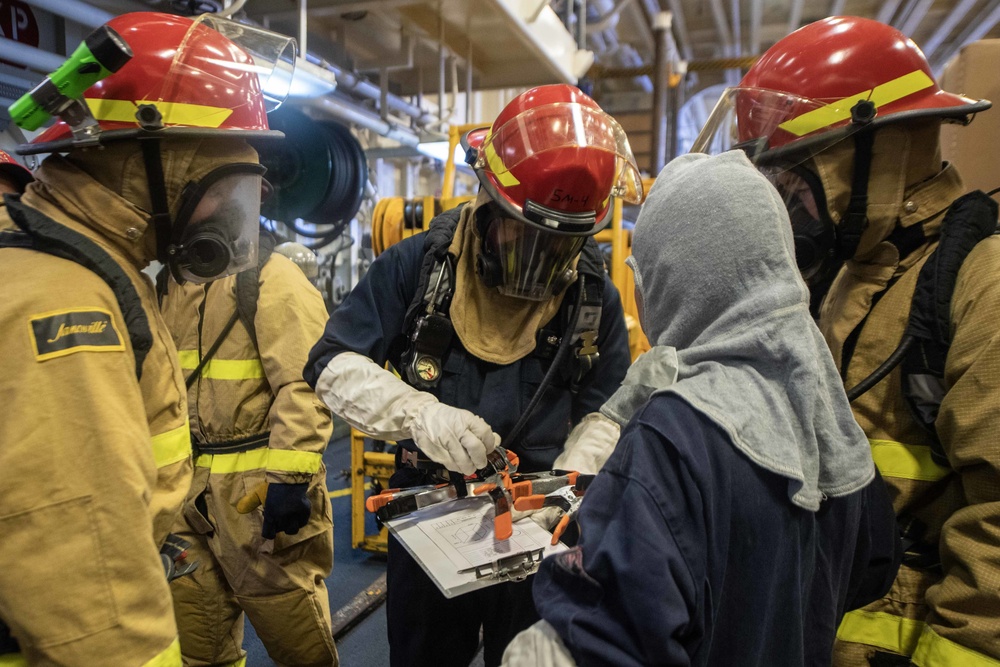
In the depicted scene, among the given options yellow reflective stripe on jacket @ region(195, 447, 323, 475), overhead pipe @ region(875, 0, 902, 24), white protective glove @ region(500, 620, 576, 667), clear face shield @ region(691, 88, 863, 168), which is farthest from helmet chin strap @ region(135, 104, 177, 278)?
overhead pipe @ region(875, 0, 902, 24)

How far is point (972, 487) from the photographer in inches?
46.9

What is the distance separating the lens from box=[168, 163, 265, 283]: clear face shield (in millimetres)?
1415

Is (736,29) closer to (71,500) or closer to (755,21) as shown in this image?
(755,21)

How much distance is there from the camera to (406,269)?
1832 mm

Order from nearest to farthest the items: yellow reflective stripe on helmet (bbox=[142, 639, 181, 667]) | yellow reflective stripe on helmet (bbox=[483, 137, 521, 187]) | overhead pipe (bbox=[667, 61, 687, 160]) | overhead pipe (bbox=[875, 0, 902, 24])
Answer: yellow reflective stripe on helmet (bbox=[142, 639, 181, 667]), yellow reflective stripe on helmet (bbox=[483, 137, 521, 187]), overhead pipe (bbox=[875, 0, 902, 24]), overhead pipe (bbox=[667, 61, 687, 160])

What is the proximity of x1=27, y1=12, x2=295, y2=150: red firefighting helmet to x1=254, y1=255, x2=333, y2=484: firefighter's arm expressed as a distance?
2.65ft

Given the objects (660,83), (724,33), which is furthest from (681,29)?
(660,83)

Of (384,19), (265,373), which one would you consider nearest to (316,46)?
(384,19)

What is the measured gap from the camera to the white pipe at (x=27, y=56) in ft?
8.14

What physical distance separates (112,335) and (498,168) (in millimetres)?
1075

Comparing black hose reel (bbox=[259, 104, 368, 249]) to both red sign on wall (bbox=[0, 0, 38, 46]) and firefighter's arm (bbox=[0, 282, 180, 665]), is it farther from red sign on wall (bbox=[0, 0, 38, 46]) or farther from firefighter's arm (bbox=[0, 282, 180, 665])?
firefighter's arm (bbox=[0, 282, 180, 665])

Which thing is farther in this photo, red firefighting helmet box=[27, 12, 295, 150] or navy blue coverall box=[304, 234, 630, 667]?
navy blue coverall box=[304, 234, 630, 667]

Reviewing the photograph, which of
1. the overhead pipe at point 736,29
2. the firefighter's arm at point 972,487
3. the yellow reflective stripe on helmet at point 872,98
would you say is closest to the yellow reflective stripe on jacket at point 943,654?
the firefighter's arm at point 972,487

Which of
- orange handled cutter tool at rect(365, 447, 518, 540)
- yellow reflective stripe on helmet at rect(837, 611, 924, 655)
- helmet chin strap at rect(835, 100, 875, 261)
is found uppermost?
helmet chin strap at rect(835, 100, 875, 261)
